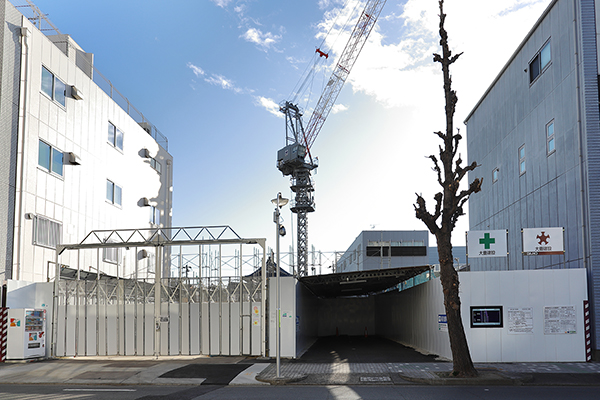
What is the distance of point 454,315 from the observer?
16.5 m

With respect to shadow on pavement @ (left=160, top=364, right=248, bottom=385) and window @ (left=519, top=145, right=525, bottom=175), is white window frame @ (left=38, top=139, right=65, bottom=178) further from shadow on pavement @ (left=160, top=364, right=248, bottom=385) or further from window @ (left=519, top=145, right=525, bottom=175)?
window @ (left=519, top=145, right=525, bottom=175)

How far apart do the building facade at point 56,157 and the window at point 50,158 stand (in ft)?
0.15

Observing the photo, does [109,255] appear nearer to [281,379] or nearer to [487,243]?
[281,379]

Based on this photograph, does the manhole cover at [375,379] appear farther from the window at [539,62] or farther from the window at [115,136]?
the window at [115,136]

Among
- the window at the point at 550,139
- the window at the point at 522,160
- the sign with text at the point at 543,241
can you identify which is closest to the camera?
the sign with text at the point at 543,241

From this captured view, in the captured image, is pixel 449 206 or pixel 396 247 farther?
pixel 396 247

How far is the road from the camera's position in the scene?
1298cm

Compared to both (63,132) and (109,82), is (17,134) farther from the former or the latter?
(109,82)

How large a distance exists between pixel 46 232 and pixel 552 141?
72.7 ft

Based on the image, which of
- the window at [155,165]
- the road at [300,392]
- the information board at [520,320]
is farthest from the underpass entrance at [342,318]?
the window at [155,165]

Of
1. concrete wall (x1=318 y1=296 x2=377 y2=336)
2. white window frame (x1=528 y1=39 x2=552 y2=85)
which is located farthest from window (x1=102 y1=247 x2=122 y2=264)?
white window frame (x1=528 y1=39 x2=552 y2=85)

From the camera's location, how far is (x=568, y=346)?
1902 centimetres

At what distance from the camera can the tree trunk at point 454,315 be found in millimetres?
15758

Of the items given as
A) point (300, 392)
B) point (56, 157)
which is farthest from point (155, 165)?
point (300, 392)
